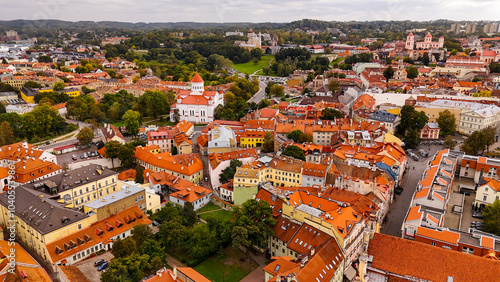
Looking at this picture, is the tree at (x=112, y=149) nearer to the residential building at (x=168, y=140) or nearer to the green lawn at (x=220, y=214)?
the residential building at (x=168, y=140)

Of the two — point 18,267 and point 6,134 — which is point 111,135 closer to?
point 6,134

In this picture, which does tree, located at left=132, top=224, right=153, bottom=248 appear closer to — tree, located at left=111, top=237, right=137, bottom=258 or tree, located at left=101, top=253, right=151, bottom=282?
tree, located at left=111, top=237, right=137, bottom=258

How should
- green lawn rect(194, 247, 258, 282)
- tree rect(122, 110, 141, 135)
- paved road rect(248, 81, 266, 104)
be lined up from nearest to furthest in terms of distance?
1. green lawn rect(194, 247, 258, 282)
2. tree rect(122, 110, 141, 135)
3. paved road rect(248, 81, 266, 104)

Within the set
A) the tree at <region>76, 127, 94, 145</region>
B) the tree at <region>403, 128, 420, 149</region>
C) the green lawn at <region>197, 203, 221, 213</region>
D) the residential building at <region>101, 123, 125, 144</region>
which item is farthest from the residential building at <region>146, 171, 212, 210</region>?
the tree at <region>403, 128, 420, 149</region>

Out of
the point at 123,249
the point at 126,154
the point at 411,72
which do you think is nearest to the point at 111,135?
the point at 126,154

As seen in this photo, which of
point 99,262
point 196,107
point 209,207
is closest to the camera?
point 99,262

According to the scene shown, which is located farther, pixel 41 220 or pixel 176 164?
pixel 176 164

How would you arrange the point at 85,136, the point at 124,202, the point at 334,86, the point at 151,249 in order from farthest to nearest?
the point at 334,86 → the point at 85,136 → the point at 124,202 → the point at 151,249

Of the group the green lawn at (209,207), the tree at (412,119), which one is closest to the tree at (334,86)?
the tree at (412,119)
